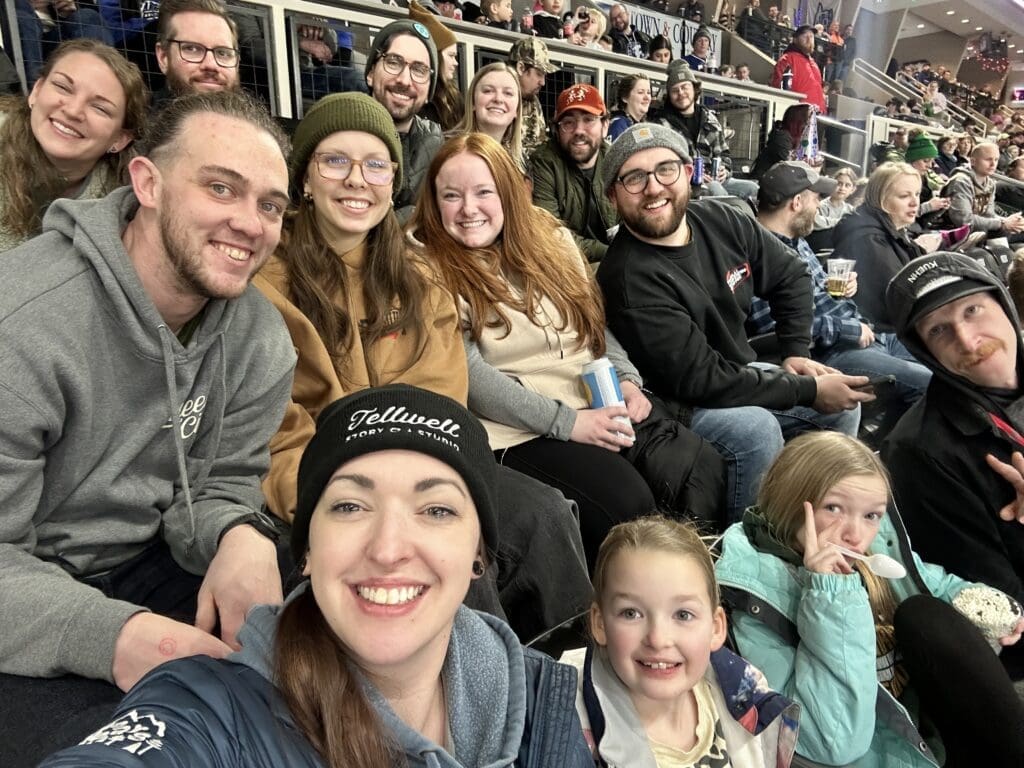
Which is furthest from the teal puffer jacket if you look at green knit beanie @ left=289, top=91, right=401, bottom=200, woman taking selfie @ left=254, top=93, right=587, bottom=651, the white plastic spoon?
green knit beanie @ left=289, top=91, right=401, bottom=200

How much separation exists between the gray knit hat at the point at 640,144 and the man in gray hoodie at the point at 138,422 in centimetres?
161

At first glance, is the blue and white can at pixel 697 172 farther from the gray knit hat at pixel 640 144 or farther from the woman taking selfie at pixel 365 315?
the woman taking selfie at pixel 365 315

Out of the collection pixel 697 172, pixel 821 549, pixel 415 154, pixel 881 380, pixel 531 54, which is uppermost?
pixel 531 54

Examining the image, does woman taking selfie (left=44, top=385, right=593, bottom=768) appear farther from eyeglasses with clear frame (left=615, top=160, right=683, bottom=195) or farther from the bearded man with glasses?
eyeglasses with clear frame (left=615, top=160, right=683, bottom=195)

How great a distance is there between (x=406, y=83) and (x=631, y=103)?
8.32 feet

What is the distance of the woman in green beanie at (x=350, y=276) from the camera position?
2.05 meters

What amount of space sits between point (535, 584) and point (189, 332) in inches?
41.9

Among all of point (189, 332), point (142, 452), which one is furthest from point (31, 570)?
point (189, 332)

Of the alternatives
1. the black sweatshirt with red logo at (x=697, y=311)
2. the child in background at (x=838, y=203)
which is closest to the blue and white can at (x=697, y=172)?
the child in background at (x=838, y=203)

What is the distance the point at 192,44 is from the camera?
2.61 meters

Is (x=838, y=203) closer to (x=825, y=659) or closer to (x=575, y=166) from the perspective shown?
(x=575, y=166)

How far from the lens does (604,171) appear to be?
9.78 feet

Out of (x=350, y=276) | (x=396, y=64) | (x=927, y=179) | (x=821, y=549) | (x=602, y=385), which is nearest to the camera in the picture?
(x=821, y=549)

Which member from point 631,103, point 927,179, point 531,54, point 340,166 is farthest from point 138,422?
point 927,179
